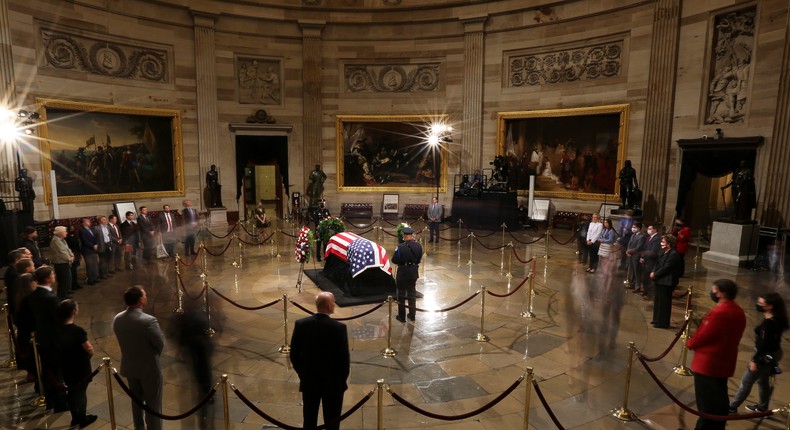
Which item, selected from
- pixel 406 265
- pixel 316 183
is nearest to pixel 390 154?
pixel 316 183

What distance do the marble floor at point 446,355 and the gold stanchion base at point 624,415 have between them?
0.07 meters

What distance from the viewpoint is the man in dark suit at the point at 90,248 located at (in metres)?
9.99

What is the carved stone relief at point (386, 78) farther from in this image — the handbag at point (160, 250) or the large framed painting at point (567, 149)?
the handbag at point (160, 250)

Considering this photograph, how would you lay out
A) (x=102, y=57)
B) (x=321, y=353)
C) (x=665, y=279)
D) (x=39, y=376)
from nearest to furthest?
1. (x=321, y=353)
2. (x=39, y=376)
3. (x=665, y=279)
4. (x=102, y=57)

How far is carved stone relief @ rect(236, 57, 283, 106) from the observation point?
19.7 meters

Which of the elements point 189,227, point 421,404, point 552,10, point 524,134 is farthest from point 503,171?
point 421,404

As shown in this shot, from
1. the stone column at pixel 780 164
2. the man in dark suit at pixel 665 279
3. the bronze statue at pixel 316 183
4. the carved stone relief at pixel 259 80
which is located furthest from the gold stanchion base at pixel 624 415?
the carved stone relief at pixel 259 80

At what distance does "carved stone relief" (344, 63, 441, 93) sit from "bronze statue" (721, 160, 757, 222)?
40.3 ft

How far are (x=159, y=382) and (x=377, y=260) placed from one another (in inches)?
186

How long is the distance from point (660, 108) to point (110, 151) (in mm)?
19914

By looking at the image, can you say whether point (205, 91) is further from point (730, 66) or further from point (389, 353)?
point (730, 66)

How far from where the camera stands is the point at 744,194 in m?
12.1

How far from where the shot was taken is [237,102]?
773 inches

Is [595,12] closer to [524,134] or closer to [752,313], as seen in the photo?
[524,134]
